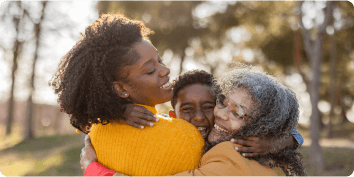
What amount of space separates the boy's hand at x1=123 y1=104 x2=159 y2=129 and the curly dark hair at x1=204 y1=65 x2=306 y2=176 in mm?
460

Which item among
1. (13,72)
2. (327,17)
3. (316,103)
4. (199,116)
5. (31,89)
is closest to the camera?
(199,116)

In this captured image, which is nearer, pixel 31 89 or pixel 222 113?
pixel 222 113

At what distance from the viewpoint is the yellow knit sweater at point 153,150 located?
182cm

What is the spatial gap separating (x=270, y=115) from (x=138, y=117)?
0.89 meters

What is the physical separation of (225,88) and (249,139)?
1.42 feet

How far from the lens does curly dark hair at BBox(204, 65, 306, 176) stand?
1807mm

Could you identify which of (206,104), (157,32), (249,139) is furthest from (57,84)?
(157,32)

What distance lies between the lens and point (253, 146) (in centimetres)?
181

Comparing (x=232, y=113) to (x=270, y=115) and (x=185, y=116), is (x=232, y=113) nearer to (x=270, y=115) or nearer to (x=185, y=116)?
(x=270, y=115)

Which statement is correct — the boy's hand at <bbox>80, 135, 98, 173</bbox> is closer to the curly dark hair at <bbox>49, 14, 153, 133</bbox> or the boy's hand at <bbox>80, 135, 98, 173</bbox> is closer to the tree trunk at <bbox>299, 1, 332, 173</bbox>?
the curly dark hair at <bbox>49, 14, 153, 133</bbox>

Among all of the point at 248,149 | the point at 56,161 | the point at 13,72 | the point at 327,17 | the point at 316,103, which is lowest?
the point at 56,161

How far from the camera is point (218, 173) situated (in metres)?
1.62

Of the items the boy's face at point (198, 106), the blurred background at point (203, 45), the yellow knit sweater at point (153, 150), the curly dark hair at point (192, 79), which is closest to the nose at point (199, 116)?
the boy's face at point (198, 106)

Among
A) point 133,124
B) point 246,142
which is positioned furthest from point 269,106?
point 133,124
